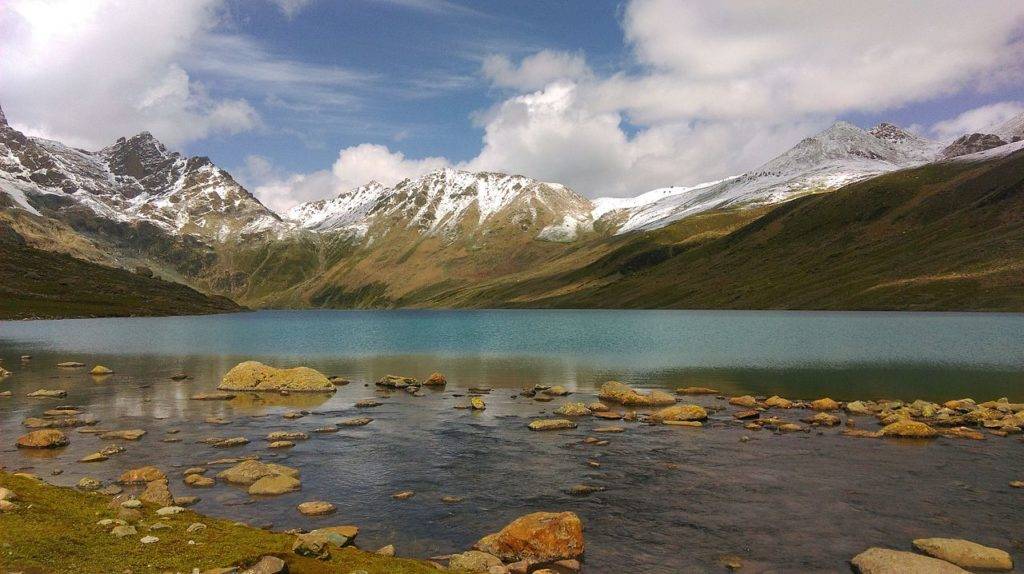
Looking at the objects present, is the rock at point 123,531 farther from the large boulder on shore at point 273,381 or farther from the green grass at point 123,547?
the large boulder on shore at point 273,381

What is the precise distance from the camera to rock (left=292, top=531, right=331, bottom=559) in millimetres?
18578

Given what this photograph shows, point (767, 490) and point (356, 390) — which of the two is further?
point (356, 390)

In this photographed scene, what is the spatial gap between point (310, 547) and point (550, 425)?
2774 centimetres

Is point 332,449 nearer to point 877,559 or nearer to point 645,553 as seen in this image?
point 645,553

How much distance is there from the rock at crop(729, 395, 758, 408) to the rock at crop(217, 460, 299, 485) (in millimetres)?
38586

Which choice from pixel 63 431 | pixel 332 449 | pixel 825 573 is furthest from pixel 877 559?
pixel 63 431

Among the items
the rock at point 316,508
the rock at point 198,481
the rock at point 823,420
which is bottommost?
the rock at point 316,508

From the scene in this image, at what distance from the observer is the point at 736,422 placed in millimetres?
46531

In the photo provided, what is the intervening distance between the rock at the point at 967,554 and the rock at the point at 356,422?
120ft

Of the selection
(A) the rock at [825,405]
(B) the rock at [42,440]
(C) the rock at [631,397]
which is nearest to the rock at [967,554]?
(A) the rock at [825,405]

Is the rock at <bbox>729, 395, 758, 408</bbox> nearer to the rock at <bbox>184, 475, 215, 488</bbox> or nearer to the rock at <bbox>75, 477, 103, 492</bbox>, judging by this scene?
the rock at <bbox>184, 475, 215, 488</bbox>

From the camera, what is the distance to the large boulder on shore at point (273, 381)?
65.3 m

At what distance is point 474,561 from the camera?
2114 centimetres

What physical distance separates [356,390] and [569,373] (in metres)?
27.5
